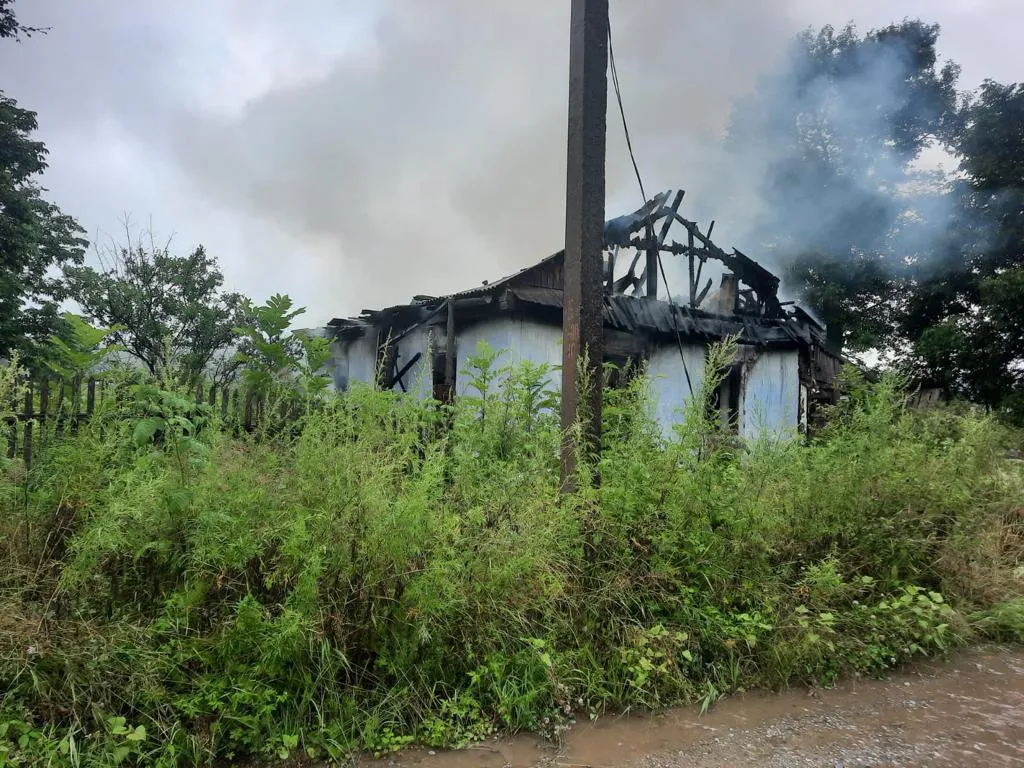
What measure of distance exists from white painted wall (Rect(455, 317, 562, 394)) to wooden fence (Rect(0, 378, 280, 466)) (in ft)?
14.3

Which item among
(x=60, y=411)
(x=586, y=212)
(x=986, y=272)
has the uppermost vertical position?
(x=986, y=272)

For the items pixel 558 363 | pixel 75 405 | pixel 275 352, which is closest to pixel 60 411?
pixel 75 405

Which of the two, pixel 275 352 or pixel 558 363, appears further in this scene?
pixel 558 363

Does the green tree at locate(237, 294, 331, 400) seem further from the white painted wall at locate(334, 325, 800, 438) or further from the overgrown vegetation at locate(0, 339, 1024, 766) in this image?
the white painted wall at locate(334, 325, 800, 438)

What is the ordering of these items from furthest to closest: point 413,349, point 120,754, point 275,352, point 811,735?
1. point 413,349
2. point 275,352
3. point 811,735
4. point 120,754

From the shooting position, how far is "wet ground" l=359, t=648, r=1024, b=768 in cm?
289

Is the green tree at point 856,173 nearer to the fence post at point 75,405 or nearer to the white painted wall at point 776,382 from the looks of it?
the white painted wall at point 776,382

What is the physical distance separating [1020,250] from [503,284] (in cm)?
1788

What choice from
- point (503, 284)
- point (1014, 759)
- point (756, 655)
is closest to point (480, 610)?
point (756, 655)

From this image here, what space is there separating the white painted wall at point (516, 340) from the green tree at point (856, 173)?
16.1m

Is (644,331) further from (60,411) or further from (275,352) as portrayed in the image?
(60,411)

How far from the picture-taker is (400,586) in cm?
303

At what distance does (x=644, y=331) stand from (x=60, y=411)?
9516 mm

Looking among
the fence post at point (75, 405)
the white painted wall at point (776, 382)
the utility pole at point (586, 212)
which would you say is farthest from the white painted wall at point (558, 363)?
the fence post at point (75, 405)
